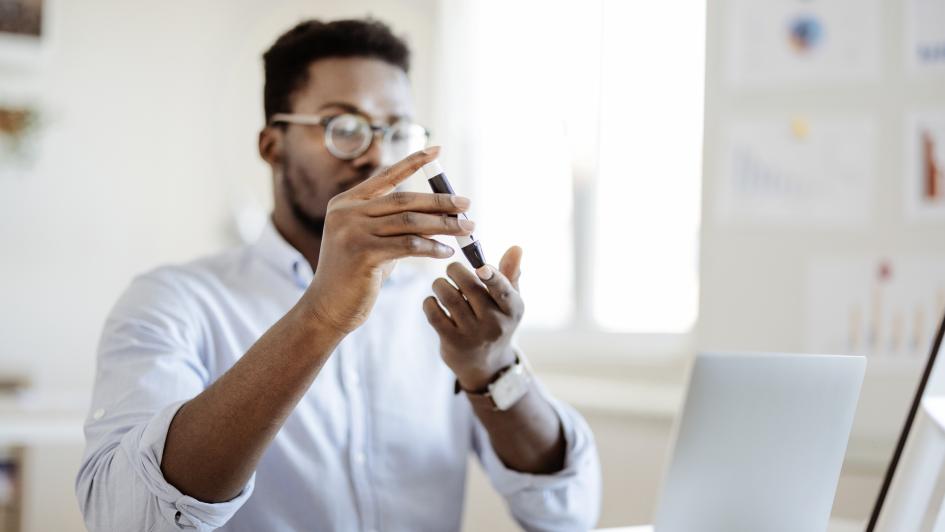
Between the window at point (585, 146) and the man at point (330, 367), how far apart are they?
1328 millimetres

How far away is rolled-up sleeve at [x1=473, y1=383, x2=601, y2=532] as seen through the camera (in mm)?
1435

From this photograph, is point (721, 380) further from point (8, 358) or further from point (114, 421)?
point (8, 358)

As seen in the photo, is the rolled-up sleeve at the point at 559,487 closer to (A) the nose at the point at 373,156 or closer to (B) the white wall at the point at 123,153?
(A) the nose at the point at 373,156

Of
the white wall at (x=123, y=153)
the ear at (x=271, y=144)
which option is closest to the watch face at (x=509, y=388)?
the ear at (x=271, y=144)

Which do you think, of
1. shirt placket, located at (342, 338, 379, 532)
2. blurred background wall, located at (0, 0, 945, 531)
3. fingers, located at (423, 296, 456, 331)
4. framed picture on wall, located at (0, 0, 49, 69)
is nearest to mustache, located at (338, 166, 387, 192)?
shirt placket, located at (342, 338, 379, 532)

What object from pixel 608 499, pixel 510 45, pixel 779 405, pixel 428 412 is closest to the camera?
pixel 779 405

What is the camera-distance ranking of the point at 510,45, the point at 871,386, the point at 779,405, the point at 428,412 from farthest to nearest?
1. the point at 510,45
2. the point at 871,386
3. the point at 428,412
4. the point at 779,405

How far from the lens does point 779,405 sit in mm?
929

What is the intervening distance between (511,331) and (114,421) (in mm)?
516

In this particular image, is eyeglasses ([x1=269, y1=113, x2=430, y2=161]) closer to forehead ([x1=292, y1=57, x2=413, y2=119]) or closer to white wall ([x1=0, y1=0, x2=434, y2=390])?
forehead ([x1=292, y1=57, x2=413, y2=119])

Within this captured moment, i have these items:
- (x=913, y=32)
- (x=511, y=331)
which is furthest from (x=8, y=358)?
(x=913, y=32)

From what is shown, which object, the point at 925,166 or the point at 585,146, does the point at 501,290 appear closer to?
the point at 925,166

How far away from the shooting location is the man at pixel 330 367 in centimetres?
101

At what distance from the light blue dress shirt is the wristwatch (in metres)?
0.14
